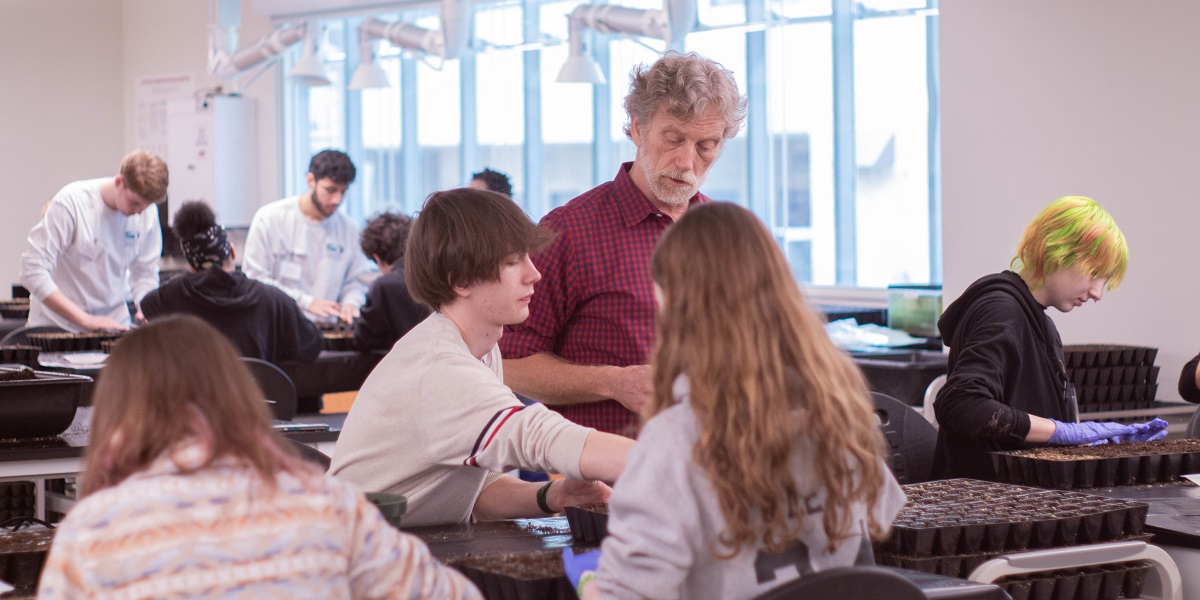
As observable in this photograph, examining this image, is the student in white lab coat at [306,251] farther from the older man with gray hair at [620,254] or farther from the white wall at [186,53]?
the older man with gray hair at [620,254]

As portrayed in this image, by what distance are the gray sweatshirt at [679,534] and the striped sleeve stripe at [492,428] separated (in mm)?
447

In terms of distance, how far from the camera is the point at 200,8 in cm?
916

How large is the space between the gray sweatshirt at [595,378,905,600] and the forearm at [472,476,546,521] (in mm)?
779

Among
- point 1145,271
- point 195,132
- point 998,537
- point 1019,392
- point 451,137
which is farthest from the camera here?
point 195,132

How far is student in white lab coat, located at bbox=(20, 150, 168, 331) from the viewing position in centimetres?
488

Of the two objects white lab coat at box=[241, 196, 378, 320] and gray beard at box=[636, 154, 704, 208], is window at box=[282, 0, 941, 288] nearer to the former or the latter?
white lab coat at box=[241, 196, 378, 320]

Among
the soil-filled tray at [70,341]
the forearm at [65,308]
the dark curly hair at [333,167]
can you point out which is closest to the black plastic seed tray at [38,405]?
the soil-filled tray at [70,341]

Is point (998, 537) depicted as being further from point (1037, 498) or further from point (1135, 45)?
point (1135, 45)

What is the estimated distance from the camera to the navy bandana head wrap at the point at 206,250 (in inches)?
174

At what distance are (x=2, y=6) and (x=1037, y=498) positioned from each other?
9145 mm

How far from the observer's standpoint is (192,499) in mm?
1160

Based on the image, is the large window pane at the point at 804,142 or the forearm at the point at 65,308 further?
the large window pane at the point at 804,142

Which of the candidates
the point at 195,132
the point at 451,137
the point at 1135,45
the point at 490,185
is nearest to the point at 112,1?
the point at 195,132

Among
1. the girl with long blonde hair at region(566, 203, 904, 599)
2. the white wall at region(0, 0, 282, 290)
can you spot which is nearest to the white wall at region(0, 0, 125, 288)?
the white wall at region(0, 0, 282, 290)
